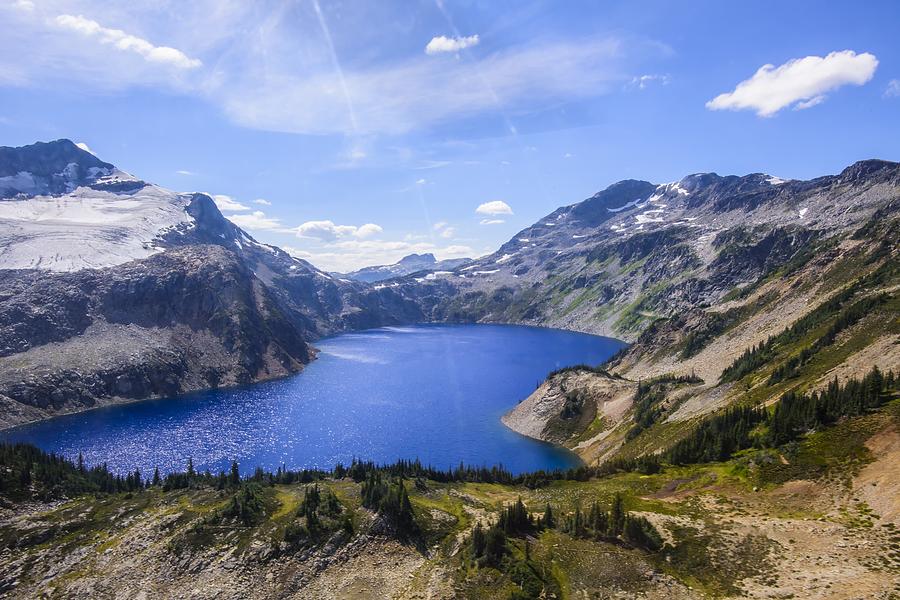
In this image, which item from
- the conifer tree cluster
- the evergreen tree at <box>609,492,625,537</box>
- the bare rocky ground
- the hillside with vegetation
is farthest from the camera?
the conifer tree cluster

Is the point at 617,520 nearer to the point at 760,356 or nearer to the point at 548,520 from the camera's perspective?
the point at 548,520

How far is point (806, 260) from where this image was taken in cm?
19275

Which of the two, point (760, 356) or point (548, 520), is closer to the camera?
point (548, 520)

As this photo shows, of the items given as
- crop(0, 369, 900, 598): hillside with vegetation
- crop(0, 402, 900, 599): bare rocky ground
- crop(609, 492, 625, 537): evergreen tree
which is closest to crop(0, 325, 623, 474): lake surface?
crop(0, 369, 900, 598): hillside with vegetation

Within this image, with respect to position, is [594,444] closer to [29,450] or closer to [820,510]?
[820,510]

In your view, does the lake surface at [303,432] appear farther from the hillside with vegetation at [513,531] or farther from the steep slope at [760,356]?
the hillside with vegetation at [513,531]

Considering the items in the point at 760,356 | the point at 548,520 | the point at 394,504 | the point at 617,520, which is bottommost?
the point at 548,520

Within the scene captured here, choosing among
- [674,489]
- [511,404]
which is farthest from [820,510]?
[511,404]

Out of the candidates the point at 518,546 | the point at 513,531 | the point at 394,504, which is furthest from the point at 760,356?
the point at 394,504

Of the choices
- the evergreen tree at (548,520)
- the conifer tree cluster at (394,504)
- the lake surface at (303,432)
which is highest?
the conifer tree cluster at (394,504)

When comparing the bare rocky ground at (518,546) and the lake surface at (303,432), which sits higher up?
the bare rocky ground at (518,546)

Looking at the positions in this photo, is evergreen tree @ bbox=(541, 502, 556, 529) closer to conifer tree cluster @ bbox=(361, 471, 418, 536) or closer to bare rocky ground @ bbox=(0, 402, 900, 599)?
bare rocky ground @ bbox=(0, 402, 900, 599)

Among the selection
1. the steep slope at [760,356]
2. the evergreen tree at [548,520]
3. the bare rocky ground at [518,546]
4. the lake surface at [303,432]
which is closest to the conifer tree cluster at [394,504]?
the bare rocky ground at [518,546]

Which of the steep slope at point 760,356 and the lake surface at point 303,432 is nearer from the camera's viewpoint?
the steep slope at point 760,356
